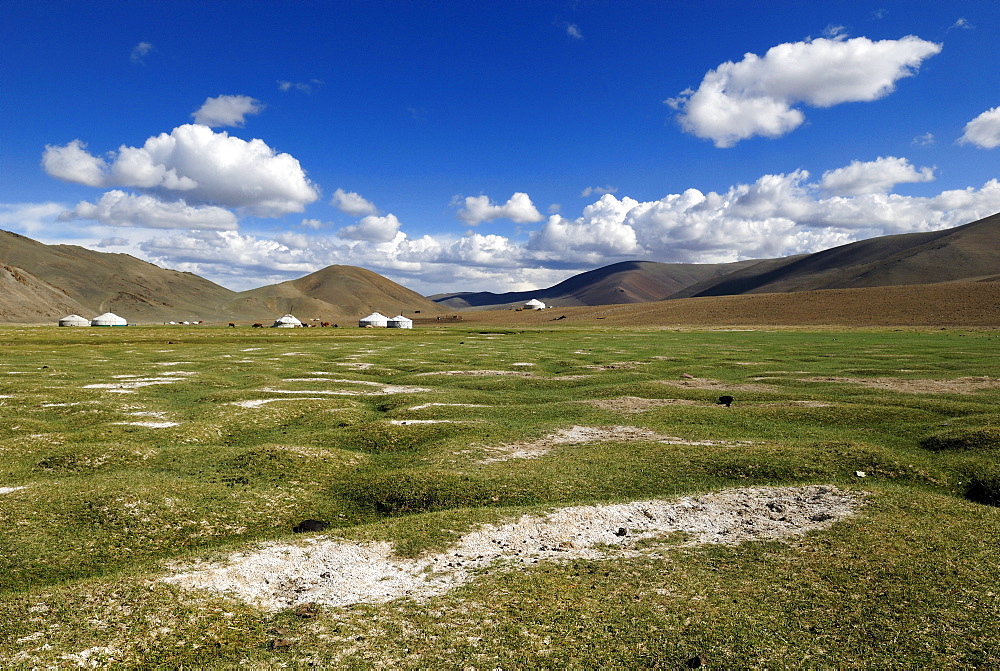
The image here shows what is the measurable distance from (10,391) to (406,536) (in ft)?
93.3

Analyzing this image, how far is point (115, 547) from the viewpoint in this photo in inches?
434

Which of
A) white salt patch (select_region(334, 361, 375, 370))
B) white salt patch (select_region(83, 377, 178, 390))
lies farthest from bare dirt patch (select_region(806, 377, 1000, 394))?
white salt patch (select_region(83, 377, 178, 390))

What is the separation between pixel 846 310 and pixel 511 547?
173497mm

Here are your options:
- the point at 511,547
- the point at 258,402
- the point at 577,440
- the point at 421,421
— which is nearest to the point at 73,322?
the point at 258,402

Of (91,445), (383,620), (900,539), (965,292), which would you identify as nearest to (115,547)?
(383,620)

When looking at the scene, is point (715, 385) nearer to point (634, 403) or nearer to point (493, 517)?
point (634, 403)

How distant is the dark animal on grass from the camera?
40.2 ft

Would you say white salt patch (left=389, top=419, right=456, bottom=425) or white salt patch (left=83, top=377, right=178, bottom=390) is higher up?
white salt patch (left=83, top=377, right=178, bottom=390)

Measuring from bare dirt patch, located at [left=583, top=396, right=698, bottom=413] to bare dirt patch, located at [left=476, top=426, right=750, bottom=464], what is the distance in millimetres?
4042

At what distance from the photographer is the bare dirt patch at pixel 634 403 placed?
2536cm

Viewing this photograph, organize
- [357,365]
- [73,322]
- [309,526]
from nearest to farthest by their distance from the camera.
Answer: [309,526], [357,365], [73,322]

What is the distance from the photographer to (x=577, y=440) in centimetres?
1958

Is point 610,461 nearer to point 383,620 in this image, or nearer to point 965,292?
point 383,620

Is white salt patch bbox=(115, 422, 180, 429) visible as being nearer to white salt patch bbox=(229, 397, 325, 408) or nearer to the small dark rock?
white salt patch bbox=(229, 397, 325, 408)
